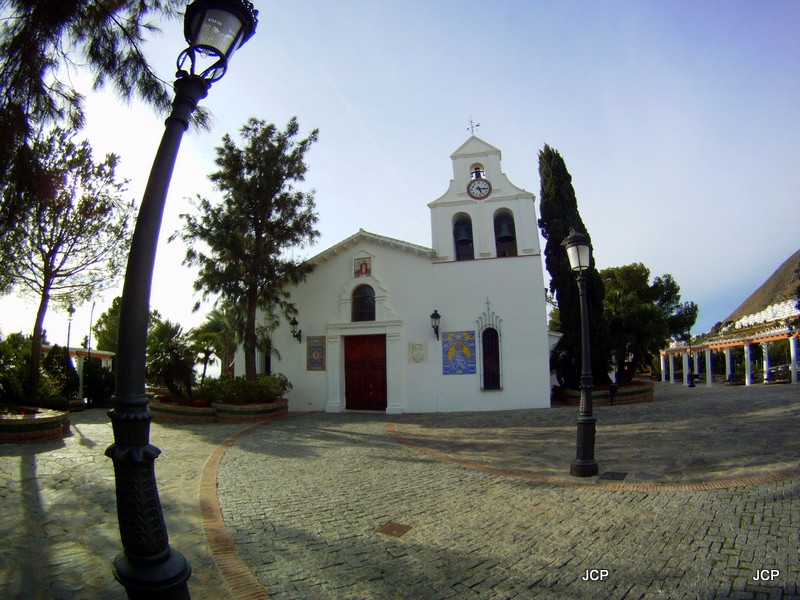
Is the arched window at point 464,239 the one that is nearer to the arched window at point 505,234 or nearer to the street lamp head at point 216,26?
the arched window at point 505,234

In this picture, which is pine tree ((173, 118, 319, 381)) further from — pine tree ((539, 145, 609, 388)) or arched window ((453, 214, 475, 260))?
pine tree ((539, 145, 609, 388))

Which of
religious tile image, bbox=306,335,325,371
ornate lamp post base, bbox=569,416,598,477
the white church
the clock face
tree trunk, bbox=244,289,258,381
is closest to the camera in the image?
ornate lamp post base, bbox=569,416,598,477

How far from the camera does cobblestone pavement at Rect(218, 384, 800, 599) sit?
3639 millimetres

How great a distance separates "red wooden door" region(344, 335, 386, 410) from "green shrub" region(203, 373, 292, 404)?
275cm

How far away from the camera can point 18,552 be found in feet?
13.4

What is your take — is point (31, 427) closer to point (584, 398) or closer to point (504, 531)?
point (504, 531)

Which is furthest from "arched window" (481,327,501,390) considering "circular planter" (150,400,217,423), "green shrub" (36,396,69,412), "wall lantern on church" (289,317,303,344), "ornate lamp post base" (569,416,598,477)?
"green shrub" (36,396,69,412)

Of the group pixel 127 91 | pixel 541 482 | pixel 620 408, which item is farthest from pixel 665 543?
pixel 620 408

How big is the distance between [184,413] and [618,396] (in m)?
14.5

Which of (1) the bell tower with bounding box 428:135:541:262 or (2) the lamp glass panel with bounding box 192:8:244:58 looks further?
(1) the bell tower with bounding box 428:135:541:262

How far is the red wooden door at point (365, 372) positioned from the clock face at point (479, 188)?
6.35 m

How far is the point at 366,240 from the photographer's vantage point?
17.9 metres

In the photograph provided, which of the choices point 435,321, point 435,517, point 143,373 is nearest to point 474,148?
point 435,321

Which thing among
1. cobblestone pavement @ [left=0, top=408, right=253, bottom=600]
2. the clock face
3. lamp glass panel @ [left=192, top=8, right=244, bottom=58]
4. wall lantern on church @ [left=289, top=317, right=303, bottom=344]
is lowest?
cobblestone pavement @ [left=0, top=408, right=253, bottom=600]
